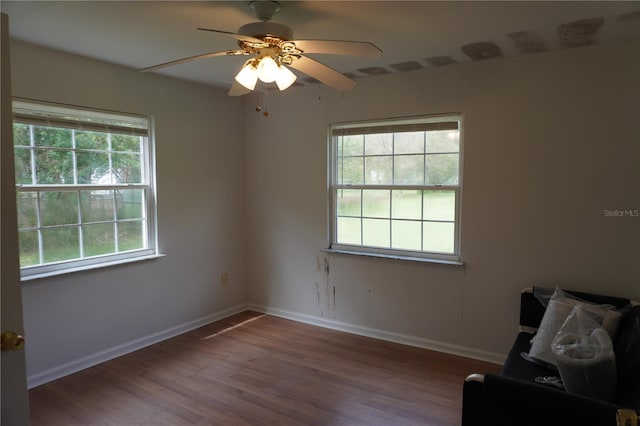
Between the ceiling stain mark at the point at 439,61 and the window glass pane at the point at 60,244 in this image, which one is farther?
the ceiling stain mark at the point at 439,61

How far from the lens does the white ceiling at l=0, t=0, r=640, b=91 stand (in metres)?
2.12

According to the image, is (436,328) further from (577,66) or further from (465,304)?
(577,66)

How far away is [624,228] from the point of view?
2.76 m

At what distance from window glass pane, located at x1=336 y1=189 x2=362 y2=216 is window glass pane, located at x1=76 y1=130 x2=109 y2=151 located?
2.05 metres

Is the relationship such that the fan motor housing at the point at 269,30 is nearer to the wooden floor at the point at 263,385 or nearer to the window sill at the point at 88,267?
the wooden floor at the point at 263,385

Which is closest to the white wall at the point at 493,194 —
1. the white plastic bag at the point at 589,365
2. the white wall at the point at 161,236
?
the white wall at the point at 161,236

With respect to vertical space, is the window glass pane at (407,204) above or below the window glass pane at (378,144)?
below

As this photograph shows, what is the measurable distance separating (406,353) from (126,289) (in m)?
2.39

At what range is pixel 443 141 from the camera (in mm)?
3420

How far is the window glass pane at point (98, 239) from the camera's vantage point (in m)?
3.20

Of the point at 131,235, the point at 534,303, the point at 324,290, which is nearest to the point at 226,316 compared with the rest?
the point at 324,290

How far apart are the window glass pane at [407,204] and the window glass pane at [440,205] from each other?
62mm

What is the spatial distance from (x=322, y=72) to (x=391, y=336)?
2452mm

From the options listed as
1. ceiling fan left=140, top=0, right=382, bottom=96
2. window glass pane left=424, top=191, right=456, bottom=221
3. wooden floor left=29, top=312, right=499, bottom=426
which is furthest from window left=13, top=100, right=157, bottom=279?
window glass pane left=424, top=191, right=456, bottom=221
